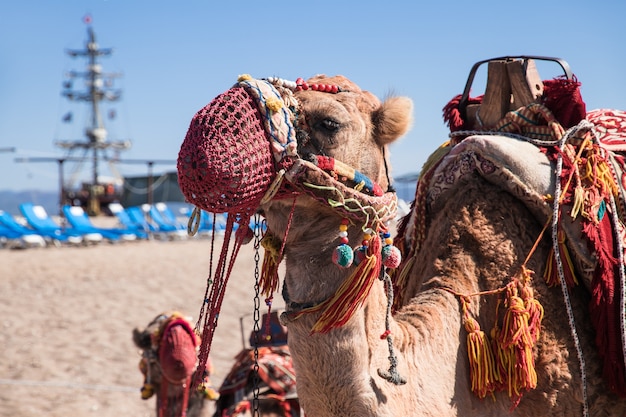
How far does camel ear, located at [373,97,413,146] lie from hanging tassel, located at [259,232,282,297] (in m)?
0.47

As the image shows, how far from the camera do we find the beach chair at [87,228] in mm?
21641

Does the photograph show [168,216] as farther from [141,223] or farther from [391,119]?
[391,119]

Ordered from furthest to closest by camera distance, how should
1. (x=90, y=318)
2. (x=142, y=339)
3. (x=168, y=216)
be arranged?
(x=168, y=216), (x=90, y=318), (x=142, y=339)

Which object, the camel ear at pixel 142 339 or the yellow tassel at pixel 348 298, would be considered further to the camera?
the camel ear at pixel 142 339

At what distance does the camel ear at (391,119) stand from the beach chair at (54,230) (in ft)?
63.2

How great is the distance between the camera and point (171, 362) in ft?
15.6

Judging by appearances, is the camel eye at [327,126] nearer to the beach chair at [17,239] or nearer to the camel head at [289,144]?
the camel head at [289,144]

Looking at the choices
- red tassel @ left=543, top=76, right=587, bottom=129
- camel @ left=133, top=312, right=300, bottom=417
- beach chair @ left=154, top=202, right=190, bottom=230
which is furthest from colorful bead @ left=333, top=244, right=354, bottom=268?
beach chair @ left=154, top=202, right=190, bottom=230

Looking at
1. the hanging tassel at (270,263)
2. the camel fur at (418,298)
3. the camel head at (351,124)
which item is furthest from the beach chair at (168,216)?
the camel head at (351,124)

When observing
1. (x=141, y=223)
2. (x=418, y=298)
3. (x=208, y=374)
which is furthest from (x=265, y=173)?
(x=141, y=223)

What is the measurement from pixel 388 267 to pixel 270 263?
0.38 m

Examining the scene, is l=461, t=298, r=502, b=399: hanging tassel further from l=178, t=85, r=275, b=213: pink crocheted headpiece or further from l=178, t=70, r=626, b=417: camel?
l=178, t=85, r=275, b=213: pink crocheted headpiece

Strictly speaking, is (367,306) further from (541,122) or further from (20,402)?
(20,402)

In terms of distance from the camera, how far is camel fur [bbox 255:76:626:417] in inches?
94.1
